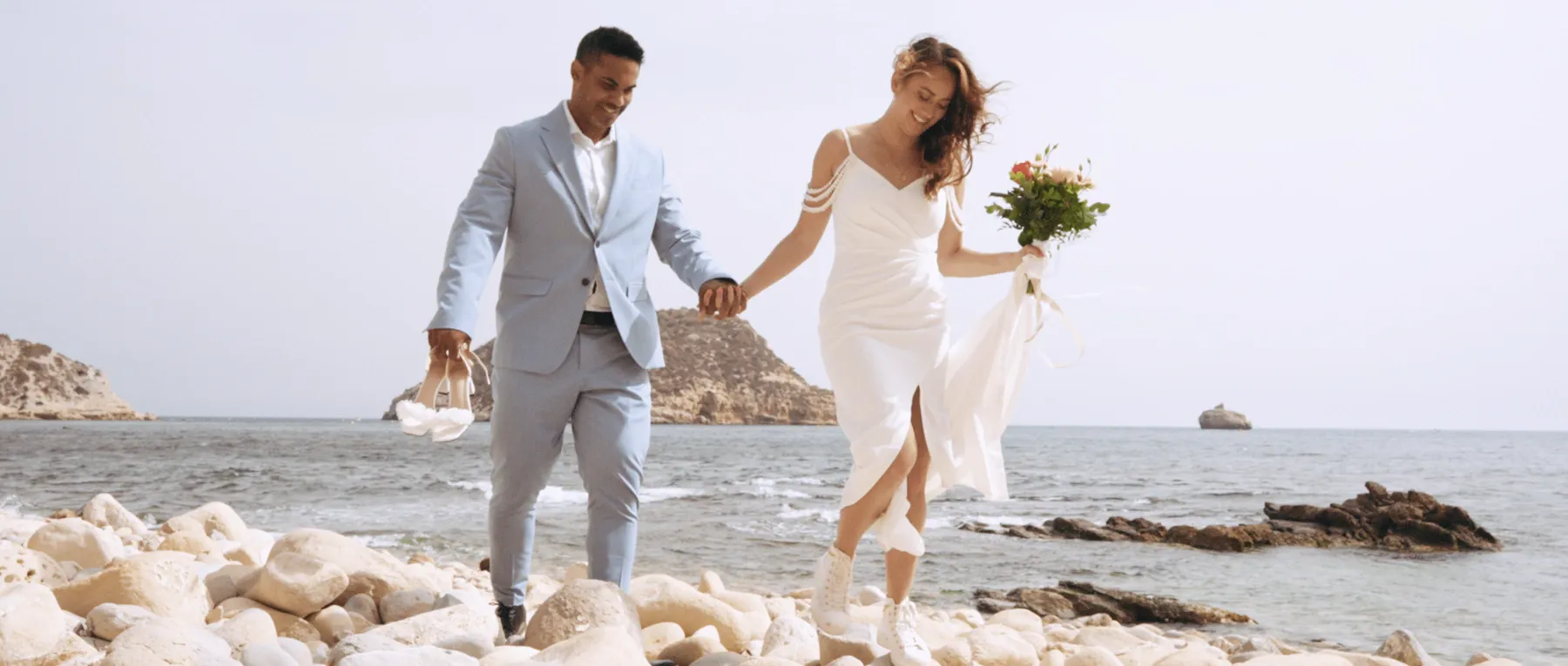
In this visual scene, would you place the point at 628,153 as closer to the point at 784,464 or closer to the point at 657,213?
the point at 657,213

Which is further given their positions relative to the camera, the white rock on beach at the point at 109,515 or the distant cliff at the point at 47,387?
the distant cliff at the point at 47,387

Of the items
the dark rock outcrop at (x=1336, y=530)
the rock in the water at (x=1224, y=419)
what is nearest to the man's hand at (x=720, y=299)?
the dark rock outcrop at (x=1336, y=530)

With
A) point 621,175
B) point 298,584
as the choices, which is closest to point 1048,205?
point 621,175

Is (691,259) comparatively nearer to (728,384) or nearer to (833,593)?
(833,593)

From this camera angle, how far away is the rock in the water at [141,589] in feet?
14.9

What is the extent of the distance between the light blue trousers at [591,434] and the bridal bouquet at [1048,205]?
5.06 feet

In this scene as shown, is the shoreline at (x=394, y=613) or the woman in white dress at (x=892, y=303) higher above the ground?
the woman in white dress at (x=892, y=303)

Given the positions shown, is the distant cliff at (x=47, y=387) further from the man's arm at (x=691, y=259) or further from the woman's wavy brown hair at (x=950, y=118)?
the woman's wavy brown hair at (x=950, y=118)

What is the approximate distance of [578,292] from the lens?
434 cm

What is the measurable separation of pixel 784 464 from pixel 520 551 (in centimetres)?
2977

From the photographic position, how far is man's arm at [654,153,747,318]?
4434 millimetres

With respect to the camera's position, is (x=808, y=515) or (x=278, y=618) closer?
(x=278, y=618)

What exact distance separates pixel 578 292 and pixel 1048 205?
1.77 meters

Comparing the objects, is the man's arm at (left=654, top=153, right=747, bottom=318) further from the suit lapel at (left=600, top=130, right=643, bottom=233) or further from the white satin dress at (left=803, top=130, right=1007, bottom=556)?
the white satin dress at (left=803, top=130, right=1007, bottom=556)
